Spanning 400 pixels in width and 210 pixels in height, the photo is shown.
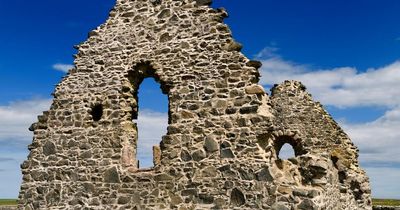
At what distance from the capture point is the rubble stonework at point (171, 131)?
9.55 m

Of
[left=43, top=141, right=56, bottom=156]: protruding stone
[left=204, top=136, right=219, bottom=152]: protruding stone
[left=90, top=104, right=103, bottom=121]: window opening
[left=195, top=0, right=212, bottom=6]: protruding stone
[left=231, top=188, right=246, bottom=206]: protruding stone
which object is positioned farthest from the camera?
[left=43, top=141, right=56, bottom=156]: protruding stone

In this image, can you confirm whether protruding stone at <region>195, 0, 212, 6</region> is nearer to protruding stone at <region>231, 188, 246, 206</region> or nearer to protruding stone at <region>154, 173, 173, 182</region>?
protruding stone at <region>154, 173, 173, 182</region>

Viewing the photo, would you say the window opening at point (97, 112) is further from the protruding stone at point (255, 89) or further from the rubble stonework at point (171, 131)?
the protruding stone at point (255, 89)

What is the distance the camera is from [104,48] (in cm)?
1163

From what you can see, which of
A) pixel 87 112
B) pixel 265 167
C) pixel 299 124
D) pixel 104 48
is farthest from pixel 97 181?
pixel 299 124

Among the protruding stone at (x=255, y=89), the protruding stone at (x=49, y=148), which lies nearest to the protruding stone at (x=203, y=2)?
the protruding stone at (x=255, y=89)

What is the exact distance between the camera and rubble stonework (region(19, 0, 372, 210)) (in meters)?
9.55

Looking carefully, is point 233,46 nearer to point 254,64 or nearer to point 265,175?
point 254,64

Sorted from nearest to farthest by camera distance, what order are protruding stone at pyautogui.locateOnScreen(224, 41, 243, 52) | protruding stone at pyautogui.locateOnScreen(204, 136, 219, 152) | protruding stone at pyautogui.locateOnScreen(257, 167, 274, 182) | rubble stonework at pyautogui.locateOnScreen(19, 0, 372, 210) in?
protruding stone at pyautogui.locateOnScreen(257, 167, 274, 182) → rubble stonework at pyautogui.locateOnScreen(19, 0, 372, 210) → protruding stone at pyautogui.locateOnScreen(204, 136, 219, 152) → protruding stone at pyautogui.locateOnScreen(224, 41, 243, 52)

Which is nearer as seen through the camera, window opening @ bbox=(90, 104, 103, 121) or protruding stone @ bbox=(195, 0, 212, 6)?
protruding stone @ bbox=(195, 0, 212, 6)

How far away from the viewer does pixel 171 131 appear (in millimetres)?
10352

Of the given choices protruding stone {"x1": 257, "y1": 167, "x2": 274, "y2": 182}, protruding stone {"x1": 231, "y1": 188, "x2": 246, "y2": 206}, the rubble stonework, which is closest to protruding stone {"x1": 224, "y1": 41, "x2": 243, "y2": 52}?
the rubble stonework

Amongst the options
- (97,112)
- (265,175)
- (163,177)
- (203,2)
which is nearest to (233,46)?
(203,2)

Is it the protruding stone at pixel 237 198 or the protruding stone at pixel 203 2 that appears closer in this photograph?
the protruding stone at pixel 237 198
